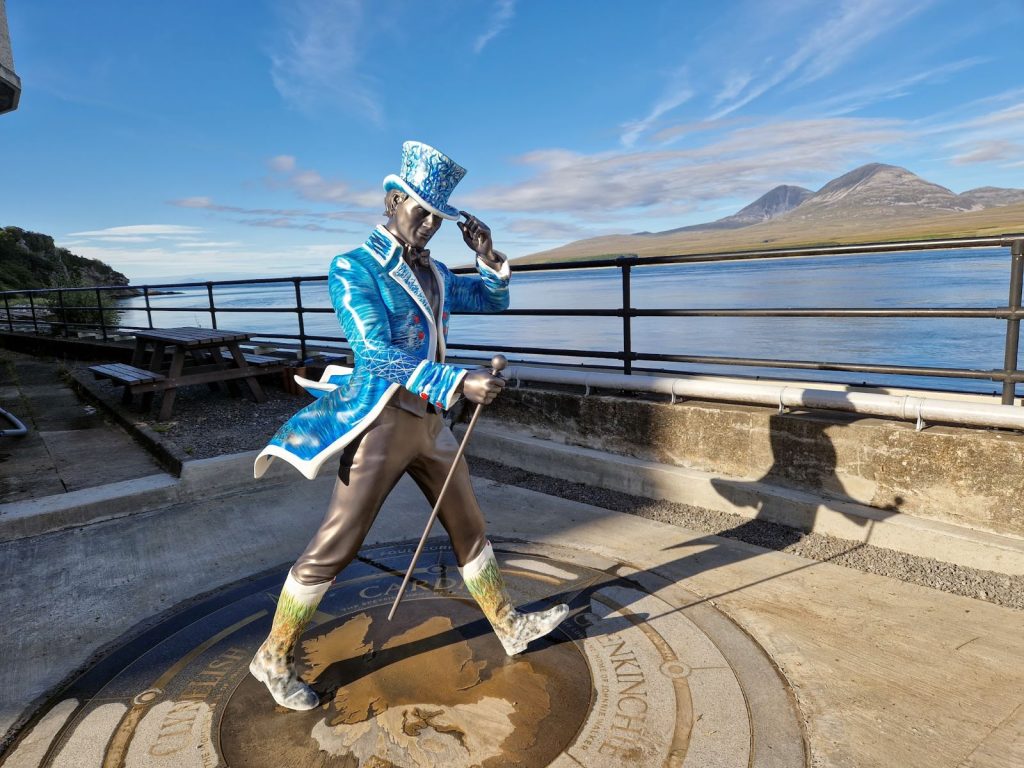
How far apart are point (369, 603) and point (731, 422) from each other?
2.28 m

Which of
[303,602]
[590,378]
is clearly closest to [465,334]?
[590,378]

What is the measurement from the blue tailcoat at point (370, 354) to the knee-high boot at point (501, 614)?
0.71 m

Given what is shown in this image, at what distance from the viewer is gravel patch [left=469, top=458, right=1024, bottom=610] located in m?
2.83

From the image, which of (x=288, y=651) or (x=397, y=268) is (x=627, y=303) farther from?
(x=288, y=651)

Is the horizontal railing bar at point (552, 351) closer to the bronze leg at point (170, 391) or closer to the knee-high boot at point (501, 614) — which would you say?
the knee-high boot at point (501, 614)

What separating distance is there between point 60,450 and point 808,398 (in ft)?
19.0

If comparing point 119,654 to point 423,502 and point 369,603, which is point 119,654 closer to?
point 369,603

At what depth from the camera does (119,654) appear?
255cm

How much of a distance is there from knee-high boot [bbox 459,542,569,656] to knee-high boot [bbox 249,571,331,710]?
0.56 metres

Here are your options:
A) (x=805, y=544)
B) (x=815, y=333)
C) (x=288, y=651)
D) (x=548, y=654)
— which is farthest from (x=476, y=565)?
(x=815, y=333)

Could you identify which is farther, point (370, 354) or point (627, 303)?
point (627, 303)

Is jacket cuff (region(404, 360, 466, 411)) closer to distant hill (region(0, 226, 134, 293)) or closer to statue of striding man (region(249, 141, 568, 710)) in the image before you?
statue of striding man (region(249, 141, 568, 710))

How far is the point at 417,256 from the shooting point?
2.26 metres

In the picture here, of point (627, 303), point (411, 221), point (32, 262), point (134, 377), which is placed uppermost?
point (32, 262)
